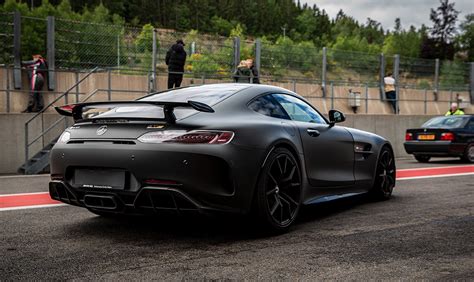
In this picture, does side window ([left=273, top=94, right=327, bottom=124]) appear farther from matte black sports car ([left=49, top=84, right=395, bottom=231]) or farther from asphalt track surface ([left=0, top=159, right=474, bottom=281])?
asphalt track surface ([left=0, top=159, right=474, bottom=281])

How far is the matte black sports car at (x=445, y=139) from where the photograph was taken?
15773 millimetres

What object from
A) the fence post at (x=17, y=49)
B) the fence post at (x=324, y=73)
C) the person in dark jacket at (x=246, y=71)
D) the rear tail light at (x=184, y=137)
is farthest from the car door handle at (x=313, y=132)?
the fence post at (x=324, y=73)

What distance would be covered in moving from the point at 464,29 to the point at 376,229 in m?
113

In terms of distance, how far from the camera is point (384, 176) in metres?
7.53

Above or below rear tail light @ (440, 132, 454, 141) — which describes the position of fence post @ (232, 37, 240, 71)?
above

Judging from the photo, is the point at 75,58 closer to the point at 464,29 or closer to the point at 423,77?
the point at 423,77

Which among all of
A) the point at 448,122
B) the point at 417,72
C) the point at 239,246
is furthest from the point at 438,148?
the point at 239,246

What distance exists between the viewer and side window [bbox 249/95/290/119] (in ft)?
18.0

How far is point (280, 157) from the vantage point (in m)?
5.25

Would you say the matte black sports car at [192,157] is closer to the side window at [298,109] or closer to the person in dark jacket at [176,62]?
the side window at [298,109]

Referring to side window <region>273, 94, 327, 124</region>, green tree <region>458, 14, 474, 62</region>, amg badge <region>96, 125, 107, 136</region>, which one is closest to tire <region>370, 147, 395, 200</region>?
side window <region>273, 94, 327, 124</region>

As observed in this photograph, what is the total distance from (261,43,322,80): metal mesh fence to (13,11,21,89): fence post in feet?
25.5

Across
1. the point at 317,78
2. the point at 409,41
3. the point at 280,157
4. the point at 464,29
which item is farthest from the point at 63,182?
the point at 409,41

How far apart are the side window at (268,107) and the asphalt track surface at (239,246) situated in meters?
1.06
